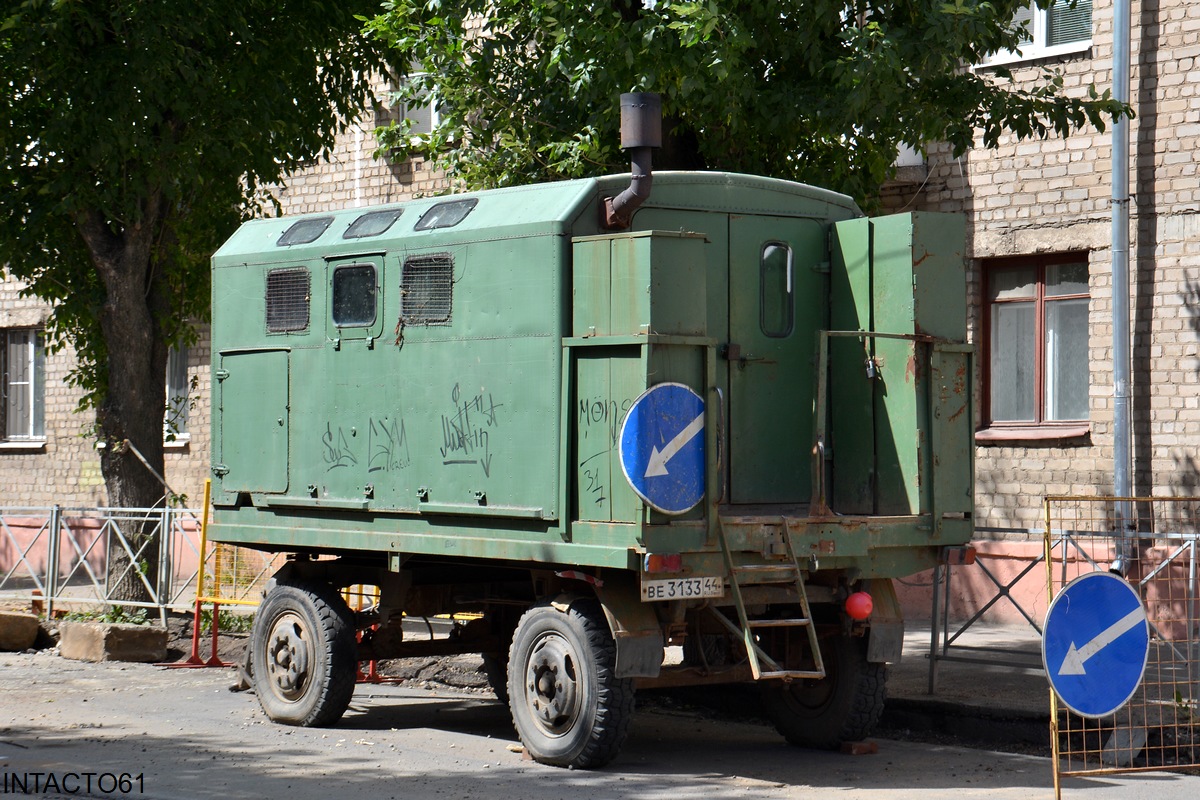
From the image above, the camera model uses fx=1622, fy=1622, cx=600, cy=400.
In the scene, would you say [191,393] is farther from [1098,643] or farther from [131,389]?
[1098,643]

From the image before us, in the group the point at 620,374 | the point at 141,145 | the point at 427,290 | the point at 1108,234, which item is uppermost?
the point at 141,145

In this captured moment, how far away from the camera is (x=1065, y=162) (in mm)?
14398

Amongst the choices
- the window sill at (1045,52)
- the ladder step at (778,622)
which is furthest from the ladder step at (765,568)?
the window sill at (1045,52)

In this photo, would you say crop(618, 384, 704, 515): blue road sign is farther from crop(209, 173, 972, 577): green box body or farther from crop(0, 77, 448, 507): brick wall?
crop(0, 77, 448, 507): brick wall

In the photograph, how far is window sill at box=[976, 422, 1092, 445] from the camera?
1431 centimetres

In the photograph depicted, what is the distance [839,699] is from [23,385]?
18.3 meters

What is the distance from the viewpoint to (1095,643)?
682 cm

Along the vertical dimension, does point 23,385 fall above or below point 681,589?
above

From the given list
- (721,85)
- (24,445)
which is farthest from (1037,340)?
(24,445)

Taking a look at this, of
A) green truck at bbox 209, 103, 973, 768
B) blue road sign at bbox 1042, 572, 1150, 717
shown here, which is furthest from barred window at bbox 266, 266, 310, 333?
blue road sign at bbox 1042, 572, 1150, 717

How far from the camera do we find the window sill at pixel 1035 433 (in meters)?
14.3

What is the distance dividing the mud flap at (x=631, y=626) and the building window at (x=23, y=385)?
1772 cm

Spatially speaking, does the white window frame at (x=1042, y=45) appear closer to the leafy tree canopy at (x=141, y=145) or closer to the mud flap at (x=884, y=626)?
the leafy tree canopy at (x=141, y=145)

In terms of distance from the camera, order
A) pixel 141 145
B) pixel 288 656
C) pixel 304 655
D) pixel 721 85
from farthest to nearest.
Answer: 1. pixel 141 145
2. pixel 721 85
3. pixel 288 656
4. pixel 304 655
